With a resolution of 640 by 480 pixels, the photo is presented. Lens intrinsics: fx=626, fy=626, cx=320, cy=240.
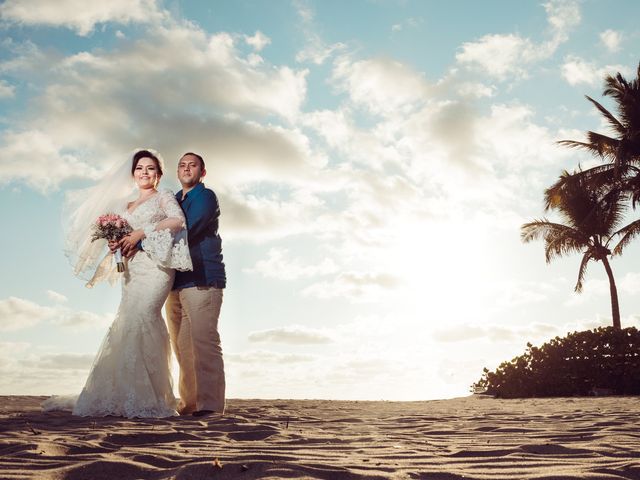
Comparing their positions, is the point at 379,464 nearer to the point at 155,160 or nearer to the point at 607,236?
the point at 155,160

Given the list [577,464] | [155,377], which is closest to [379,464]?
[577,464]

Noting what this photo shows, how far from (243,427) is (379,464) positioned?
2.08 m

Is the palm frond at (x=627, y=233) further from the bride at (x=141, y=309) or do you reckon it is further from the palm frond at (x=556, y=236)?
the bride at (x=141, y=309)

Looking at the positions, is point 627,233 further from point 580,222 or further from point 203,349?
point 203,349

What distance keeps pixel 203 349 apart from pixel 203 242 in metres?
1.18

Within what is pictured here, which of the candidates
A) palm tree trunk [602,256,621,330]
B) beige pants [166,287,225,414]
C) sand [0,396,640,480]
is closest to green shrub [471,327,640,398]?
palm tree trunk [602,256,621,330]

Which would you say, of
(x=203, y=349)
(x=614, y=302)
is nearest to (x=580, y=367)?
(x=614, y=302)

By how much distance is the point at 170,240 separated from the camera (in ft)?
22.0

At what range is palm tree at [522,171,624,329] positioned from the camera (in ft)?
70.0

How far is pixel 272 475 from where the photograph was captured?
118 inches

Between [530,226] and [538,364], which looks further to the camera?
[530,226]

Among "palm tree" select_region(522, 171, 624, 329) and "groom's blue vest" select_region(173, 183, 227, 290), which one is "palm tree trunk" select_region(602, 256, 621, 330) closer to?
"palm tree" select_region(522, 171, 624, 329)

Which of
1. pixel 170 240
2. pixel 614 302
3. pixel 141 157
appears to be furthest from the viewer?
pixel 614 302

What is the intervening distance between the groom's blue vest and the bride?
14cm
